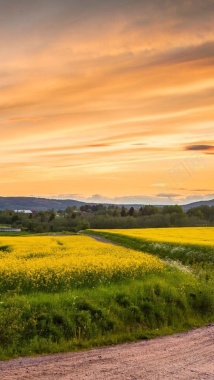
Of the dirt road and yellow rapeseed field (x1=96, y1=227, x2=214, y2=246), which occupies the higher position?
yellow rapeseed field (x1=96, y1=227, x2=214, y2=246)

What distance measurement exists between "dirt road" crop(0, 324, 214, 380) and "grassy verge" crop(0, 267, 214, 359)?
0.93 meters

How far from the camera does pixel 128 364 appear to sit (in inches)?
469

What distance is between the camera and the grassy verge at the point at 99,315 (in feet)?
46.2

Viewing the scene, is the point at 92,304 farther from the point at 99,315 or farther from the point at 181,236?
the point at 181,236

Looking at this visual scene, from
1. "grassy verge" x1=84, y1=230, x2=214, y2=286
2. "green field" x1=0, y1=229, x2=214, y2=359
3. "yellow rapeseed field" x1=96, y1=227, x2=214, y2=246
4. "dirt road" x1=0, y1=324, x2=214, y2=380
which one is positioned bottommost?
"dirt road" x1=0, y1=324, x2=214, y2=380

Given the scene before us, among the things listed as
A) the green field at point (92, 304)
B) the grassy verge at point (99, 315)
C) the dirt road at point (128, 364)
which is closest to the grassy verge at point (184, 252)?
the green field at point (92, 304)

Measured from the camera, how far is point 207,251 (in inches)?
1409

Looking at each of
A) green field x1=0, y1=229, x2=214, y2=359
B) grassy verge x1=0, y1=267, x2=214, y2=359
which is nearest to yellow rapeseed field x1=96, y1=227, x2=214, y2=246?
green field x1=0, y1=229, x2=214, y2=359

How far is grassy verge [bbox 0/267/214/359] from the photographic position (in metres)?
14.1

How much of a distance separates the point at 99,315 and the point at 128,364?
4193mm

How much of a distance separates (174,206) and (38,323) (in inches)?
5612

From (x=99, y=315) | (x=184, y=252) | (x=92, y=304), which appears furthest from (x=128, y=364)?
(x=184, y=252)

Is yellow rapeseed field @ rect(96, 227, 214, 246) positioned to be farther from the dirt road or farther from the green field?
the dirt road

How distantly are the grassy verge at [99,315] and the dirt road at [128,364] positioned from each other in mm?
928
